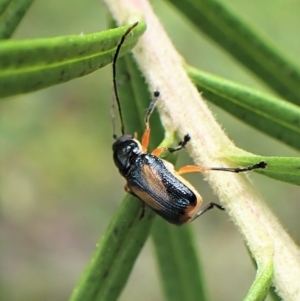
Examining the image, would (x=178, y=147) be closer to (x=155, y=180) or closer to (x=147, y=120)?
(x=147, y=120)

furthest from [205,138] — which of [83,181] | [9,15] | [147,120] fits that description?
[83,181]

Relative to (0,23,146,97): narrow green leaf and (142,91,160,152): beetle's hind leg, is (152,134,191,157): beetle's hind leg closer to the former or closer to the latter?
(142,91,160,152): beetle's hind leg

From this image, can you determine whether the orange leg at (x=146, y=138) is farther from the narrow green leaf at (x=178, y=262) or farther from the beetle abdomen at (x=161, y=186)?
the narrow green leaf at (x=178, y=262)

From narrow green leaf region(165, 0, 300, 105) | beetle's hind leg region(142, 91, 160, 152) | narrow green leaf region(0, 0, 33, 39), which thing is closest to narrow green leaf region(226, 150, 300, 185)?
beetle's hind leg region(142, 91, 160, 152)

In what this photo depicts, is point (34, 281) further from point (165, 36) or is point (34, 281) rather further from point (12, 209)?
point (165, 36)

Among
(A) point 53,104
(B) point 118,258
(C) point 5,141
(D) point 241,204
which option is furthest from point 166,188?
(A) point 53,104
